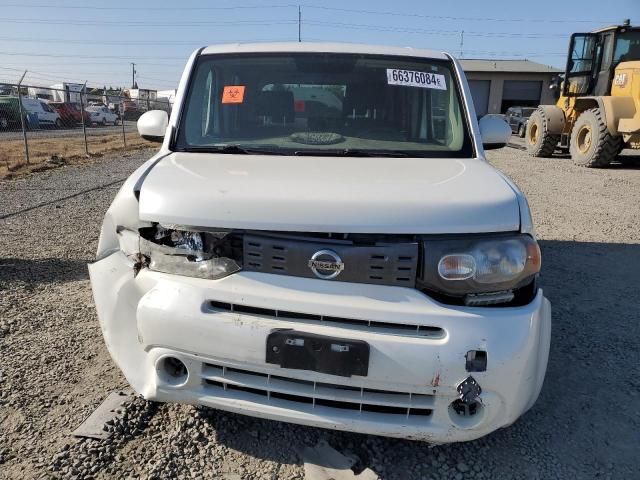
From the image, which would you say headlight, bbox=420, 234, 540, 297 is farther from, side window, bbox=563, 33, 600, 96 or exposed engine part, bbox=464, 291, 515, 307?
side window, bbox=563, 33, 600, 96

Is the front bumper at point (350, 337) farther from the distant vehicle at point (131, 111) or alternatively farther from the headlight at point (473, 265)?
the distant vehicle at point (131, 111)

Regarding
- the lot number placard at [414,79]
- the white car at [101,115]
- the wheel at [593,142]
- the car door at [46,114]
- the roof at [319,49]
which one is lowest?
the white car at [101,115]

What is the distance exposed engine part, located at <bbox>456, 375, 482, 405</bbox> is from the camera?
196 cm

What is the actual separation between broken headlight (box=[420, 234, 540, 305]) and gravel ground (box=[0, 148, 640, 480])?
92 centimetres

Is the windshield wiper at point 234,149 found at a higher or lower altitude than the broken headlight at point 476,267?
higher

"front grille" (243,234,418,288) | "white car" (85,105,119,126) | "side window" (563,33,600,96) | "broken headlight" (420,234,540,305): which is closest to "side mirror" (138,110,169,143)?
"front grille" (243,234,418,288)

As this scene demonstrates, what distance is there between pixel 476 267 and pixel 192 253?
118 centimetres

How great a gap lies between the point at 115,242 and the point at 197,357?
0.77m

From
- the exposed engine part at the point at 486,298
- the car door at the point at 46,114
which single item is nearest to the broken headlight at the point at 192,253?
the exposed engine part at the point at 486,298

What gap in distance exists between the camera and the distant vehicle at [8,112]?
81.1 feet

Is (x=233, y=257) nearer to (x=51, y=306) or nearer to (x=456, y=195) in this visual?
(x=456, y=195)

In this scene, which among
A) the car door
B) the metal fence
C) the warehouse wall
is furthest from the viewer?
the warehouse wall

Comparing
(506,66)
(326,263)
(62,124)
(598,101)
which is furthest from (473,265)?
(506,66)

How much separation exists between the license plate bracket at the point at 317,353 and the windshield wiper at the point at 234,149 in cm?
128
